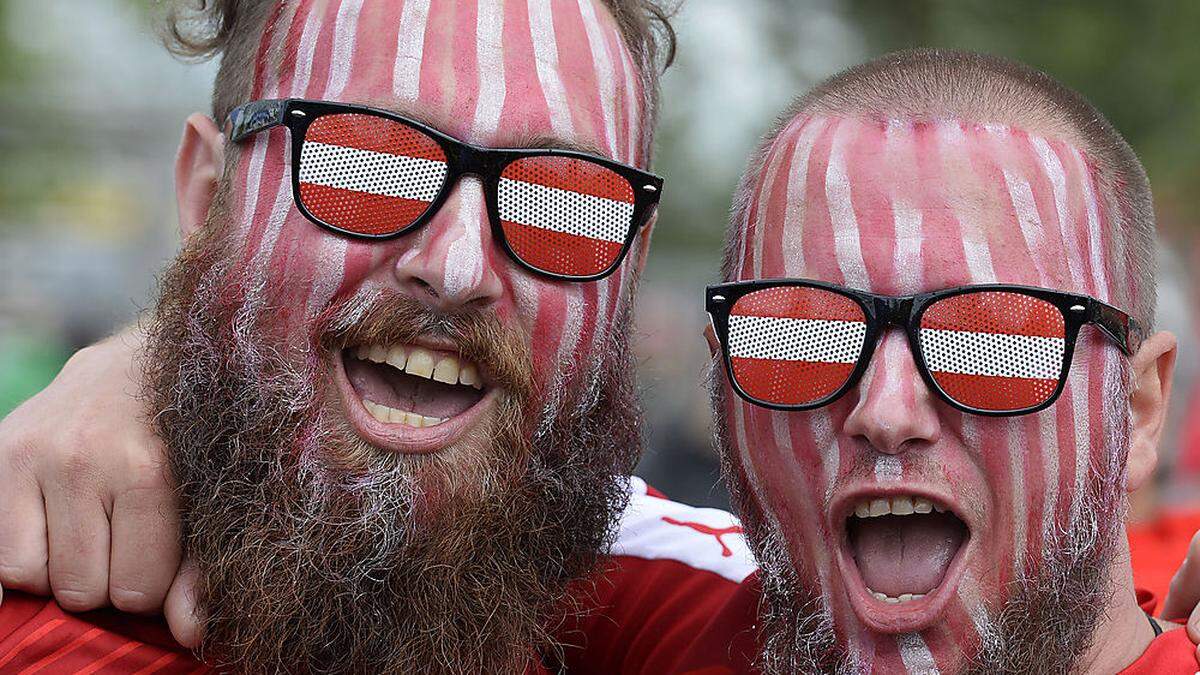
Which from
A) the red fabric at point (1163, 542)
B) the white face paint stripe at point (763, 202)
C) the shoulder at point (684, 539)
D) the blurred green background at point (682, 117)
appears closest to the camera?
the white face paint stripe at point (763, 202)

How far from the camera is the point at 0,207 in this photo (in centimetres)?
1165

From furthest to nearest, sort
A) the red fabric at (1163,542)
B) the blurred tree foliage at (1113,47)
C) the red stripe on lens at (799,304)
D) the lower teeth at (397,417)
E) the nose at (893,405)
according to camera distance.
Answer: the blurred tree foliage at (1113,47) < the red fabric at (1163,542) < the lower teeth at (397,417) < the red stripe on lens at (799,304) < the nose at (893,405)

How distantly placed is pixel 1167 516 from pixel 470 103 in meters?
4.47

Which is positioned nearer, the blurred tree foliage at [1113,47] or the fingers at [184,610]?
the fingers at [184,610]

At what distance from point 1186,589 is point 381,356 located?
1934 mm

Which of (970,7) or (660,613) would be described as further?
(970,7)

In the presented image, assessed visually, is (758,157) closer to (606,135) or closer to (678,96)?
(606,135)

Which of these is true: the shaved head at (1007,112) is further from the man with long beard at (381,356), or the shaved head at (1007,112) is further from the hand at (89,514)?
the hand at (89,514)

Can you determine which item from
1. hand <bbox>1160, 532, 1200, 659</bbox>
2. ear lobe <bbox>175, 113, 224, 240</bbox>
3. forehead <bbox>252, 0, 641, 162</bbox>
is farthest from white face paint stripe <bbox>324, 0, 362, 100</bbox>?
hand <bbox>1160, 532, 1200, 659</bbox>

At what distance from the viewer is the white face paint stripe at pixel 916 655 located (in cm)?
264

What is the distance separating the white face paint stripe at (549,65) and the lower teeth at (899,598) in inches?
45.5

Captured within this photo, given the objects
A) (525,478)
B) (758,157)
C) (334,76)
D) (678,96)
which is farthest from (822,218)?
(678,96)

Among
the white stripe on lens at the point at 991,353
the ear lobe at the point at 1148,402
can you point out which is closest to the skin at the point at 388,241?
the white stripe on lens at the point at 991,353

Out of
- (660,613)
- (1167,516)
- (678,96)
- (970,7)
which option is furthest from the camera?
(678,96)
